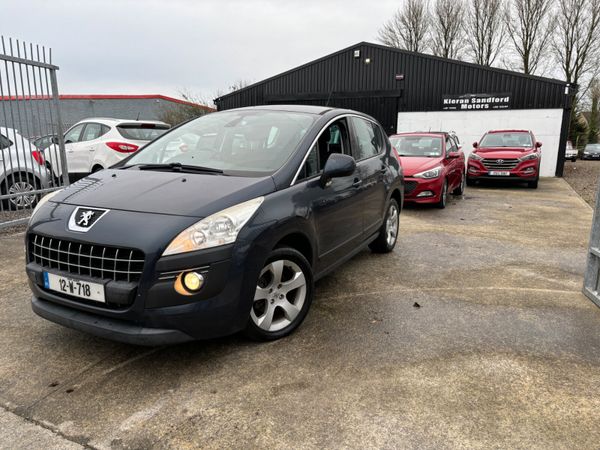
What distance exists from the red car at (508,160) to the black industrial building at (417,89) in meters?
3.93

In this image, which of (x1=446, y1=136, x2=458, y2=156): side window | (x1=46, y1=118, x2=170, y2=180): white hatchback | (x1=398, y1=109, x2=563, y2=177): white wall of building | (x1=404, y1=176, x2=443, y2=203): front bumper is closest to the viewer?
(x1=404, y1=176, x2=443, y2=203): front bumper

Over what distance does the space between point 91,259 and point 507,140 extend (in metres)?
12.5

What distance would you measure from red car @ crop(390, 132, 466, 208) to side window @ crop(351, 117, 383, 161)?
3.51 m

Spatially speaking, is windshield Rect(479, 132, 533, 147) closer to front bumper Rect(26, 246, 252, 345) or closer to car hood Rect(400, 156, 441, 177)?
car hood Rect(400, 156, 441, 177)

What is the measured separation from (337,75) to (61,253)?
17057mm

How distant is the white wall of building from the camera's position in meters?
15.6

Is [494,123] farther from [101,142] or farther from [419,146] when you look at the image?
[101,142]

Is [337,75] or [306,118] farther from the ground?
[337,75]

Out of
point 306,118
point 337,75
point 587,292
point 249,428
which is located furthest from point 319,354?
point 337,75

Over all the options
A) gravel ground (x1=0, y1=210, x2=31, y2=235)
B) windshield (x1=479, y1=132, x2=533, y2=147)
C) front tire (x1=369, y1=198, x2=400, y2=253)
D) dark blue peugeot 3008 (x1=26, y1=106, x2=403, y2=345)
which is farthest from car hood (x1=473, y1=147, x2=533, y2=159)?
gravel ground (x1=0, y1=210, x2=31, y2=235)

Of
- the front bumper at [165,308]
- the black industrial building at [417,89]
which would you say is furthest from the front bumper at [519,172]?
the front bumper at [165,308]

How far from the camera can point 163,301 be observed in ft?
8.07

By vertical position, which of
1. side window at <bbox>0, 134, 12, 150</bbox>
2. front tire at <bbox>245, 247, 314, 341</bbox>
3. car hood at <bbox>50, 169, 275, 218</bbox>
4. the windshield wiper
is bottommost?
front tire at <bbox>245, 247, 314, 341</bbox>

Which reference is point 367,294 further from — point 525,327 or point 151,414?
point 151,414
